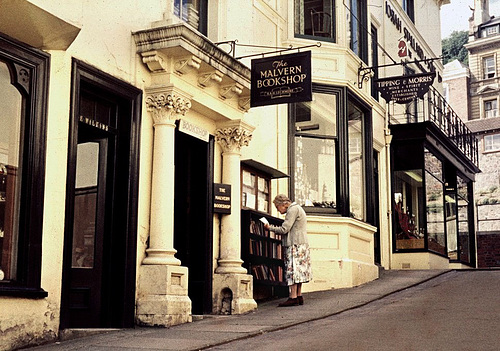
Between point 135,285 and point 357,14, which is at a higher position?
point 357,14

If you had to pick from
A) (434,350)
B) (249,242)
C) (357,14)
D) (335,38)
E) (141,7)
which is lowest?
(434,350)

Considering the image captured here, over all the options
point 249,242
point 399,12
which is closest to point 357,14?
point 399,12

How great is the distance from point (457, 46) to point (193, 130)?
75.4 metres

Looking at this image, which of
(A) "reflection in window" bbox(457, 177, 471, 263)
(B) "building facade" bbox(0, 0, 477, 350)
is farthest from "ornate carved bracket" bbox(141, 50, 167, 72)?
(A) "reflection in window" bbox(457, 177, 471, 263)

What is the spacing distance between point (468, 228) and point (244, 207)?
53.4 feet

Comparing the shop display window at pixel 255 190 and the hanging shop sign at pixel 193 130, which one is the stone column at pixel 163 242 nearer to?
the hanging shop sign at pixel 193 130

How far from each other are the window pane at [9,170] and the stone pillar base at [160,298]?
2.23m

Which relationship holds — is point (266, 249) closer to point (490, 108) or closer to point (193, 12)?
point (193, 12)

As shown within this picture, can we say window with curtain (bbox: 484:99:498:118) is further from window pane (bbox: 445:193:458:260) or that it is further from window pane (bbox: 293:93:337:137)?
window pane (bbox: 293:93:337:137)

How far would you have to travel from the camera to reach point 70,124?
29.2ft

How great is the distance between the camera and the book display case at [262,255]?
1263 centimetres

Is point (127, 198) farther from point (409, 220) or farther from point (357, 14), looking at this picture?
point (409, 220)

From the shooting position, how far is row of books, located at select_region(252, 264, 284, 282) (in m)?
12.8

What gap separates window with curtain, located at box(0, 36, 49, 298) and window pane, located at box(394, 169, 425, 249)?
13.5m
